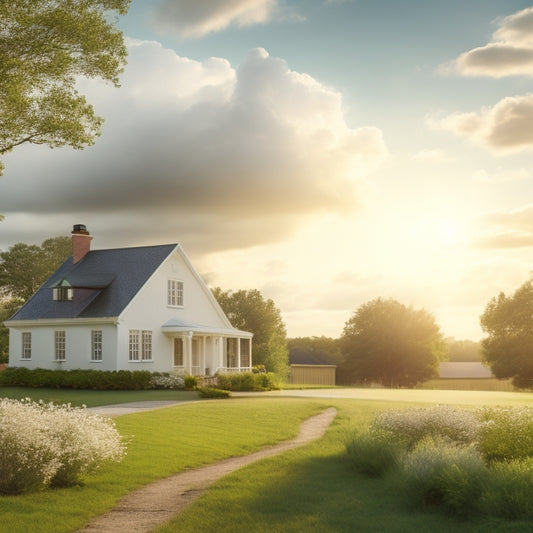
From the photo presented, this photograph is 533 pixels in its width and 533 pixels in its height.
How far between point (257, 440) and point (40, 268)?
154ft

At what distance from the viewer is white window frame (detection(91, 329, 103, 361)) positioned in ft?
119

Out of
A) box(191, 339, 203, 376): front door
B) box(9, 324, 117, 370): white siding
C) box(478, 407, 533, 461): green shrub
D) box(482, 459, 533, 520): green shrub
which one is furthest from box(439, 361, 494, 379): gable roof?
box(482, 459, 533, 520): green shrub

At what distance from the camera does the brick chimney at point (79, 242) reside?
4206 centimetres

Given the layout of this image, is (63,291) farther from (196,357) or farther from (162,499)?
(162,499)

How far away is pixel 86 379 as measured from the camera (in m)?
34.2

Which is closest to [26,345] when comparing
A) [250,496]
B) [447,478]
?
[250,496]

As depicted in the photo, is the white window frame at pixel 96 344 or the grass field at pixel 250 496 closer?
the grass field at pixel 250 496

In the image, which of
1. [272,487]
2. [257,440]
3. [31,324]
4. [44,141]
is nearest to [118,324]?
[31,324]

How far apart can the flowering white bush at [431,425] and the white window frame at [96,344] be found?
25.0m

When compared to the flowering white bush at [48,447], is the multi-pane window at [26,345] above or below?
above

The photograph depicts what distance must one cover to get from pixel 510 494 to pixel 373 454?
10.9 feet

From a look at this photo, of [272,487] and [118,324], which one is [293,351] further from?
[272,487]

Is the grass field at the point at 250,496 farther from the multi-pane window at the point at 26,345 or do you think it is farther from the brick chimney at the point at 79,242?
the brick chimney at the point at 79,242

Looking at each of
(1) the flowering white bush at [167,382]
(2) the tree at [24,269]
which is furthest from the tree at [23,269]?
(1) the flowering white bush at [167,382]
